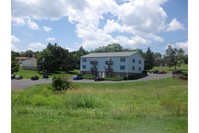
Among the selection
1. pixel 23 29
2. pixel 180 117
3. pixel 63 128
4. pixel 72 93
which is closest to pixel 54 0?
pixel 23 29

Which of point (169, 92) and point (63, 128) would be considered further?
point (169, 92)

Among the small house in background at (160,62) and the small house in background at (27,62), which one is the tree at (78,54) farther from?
the small house in background at (160,62)

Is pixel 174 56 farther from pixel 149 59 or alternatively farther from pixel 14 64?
pixel 14 64

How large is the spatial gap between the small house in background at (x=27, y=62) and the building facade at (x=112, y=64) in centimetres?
48

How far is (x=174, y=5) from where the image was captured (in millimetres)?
3658

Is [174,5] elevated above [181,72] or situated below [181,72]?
above

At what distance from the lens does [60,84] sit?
13.0 ft

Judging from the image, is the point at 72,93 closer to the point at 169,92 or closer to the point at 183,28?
the point at 169,92

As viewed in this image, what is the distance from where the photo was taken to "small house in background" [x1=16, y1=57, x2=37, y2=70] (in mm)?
3826

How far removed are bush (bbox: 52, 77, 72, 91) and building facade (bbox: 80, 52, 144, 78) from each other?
194 mm

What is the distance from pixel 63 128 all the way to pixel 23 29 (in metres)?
1.05

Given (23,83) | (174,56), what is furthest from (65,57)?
(174,56)

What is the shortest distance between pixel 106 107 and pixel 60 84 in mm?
530

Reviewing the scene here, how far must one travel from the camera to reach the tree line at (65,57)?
3746 mm
